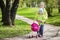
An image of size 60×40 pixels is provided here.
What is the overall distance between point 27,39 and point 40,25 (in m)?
1.05

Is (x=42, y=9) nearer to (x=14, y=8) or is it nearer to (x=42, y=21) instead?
(x=42, y=21)

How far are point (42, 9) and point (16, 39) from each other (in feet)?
6.59

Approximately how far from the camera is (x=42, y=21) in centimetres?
1168

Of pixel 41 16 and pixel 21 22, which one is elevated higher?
pixel 41 16

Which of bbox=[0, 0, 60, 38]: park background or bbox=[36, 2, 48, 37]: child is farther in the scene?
bbox=[0, 0, 60, 38]: park background

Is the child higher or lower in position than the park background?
higher

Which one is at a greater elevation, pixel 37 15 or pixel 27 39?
pixel 37 15

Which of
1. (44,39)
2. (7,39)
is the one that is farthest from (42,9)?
(7,39)

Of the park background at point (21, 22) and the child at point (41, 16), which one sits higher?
the child at point (41, 16)

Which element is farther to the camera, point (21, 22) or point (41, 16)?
point (21, 22)

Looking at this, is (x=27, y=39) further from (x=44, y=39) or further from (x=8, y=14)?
(x=8, y=14)

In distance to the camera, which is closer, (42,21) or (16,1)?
(42,21)

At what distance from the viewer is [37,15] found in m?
11.8

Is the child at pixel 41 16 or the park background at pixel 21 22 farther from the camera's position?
the park background at pixel 21 22
